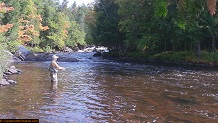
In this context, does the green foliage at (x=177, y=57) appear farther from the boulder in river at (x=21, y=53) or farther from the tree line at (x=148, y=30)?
the boulder in river at (x=21, y=53)

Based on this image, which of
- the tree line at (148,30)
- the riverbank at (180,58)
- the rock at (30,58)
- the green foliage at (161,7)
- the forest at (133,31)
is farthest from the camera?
the rock at (30,58)

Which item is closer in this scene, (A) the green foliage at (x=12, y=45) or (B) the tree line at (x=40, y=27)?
(A) the green foliage at (x=12, y=45)

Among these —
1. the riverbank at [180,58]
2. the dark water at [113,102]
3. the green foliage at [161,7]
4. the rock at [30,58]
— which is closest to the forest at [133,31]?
the riverbank at [180,58]

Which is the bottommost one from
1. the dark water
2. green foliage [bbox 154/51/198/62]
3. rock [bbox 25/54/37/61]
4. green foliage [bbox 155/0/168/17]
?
the dark water

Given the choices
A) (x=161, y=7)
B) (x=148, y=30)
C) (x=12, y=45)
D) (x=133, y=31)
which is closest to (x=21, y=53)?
(x=12, y=45)

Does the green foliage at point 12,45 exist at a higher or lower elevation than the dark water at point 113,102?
higher

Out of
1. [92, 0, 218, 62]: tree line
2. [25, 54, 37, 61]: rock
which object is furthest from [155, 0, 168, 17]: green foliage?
[25, 54, 37, 61]: rock

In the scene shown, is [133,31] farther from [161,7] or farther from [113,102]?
[161,7]

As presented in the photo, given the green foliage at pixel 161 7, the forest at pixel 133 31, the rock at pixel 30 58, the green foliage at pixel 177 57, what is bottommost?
the rock at pixel 30 58

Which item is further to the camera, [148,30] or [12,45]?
[148,30]

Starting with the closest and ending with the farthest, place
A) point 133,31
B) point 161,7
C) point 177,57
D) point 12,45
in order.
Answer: point 161,7 → point 177,57 → point 12,45 → point 133,31

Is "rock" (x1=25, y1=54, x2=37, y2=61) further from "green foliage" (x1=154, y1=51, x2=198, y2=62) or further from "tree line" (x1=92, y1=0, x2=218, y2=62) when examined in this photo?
"green foliage" (x1=154, y1=51, x2=198, y2=62)

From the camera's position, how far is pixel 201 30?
3247cm

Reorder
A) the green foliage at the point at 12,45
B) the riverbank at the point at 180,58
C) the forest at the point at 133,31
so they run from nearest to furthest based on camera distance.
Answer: the riverbank at the point at 180,58 → the forest at the point at 133,31 → the green foliage at the point at 12,45
